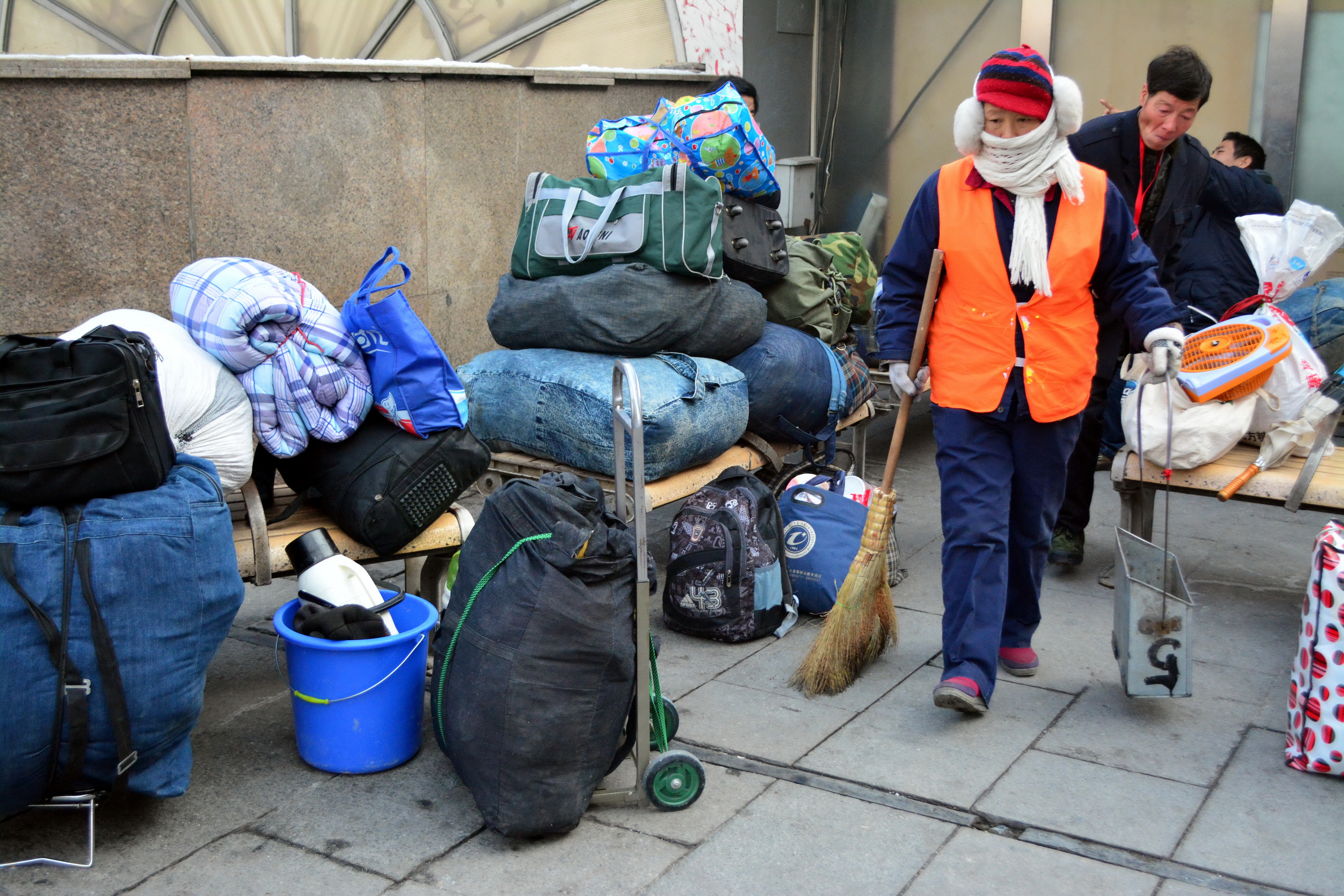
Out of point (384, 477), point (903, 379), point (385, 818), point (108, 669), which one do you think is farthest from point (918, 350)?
point (108, 669)

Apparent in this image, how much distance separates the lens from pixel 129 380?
2.85 metres

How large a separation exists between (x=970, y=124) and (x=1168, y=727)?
183cm

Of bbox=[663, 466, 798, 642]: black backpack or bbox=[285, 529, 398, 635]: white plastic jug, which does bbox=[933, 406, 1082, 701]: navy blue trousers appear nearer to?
bbox=[663, 466, 798, 642]: black backpack

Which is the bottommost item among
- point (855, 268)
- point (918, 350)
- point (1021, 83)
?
point (918, 350)

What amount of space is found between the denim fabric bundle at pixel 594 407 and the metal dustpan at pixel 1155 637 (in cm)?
154

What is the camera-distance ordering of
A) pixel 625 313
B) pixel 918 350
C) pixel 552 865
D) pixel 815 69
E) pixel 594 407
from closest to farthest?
1. pixel 552 865
2. pixel 918 350
3. pixel 594 407
4. pixel 625 313
5. pixel 815 69

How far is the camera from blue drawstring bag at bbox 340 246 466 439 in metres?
3.60

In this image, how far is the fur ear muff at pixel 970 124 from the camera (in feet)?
11.3

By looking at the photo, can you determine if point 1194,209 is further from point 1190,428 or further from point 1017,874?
point 1017,874

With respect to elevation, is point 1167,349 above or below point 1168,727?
above

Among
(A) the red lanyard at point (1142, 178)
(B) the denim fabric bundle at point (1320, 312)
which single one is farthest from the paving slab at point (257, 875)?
(B) the denim fabric bundle at point (1320, 312)

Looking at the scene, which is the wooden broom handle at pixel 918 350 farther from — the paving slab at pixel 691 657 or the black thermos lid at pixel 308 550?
the black thermos lid at pixel 308 550

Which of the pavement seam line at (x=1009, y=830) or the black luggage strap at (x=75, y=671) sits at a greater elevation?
the black luggage strap at (x=75, y=671)

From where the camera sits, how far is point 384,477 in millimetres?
3568
